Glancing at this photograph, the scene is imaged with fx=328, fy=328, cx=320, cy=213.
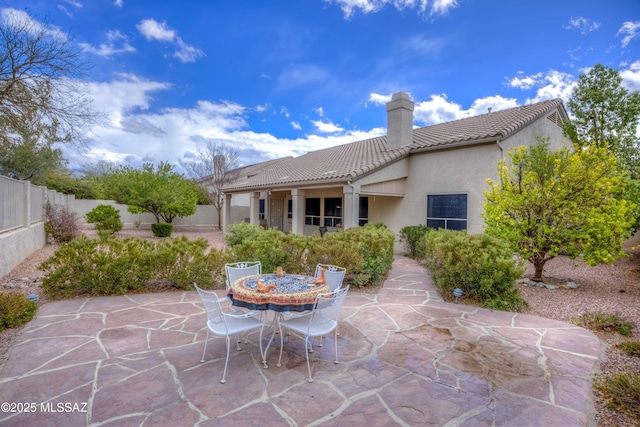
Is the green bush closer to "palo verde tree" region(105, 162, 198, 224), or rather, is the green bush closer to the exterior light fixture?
the exterior light fixture

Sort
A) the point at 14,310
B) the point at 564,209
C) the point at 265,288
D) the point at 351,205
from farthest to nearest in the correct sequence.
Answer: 1. the point at 351,205
2. the point at 564,209
3. the point at 14,310
4. the point at 265,288

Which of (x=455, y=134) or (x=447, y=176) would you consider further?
(x=455, y=134)

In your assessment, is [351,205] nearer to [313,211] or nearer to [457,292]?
[457,292]

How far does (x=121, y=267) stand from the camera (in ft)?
23.7

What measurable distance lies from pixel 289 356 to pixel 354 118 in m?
18.3

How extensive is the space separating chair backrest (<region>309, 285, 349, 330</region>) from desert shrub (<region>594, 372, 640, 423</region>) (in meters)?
2.91

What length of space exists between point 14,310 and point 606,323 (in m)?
9.92

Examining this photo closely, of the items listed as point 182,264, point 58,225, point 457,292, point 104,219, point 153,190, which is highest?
point 153,190

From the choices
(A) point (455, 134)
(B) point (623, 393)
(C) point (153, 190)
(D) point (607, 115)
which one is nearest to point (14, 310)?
(B) point (623, 393)

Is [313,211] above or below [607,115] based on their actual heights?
below

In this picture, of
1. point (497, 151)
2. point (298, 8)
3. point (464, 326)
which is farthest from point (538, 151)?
point (298, 8)

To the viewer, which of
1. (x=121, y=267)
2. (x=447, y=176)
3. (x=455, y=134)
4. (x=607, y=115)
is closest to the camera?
(x=121, y=267)

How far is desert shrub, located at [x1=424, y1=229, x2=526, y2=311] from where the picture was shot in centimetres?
657

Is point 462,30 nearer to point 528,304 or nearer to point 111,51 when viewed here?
point 528,304
